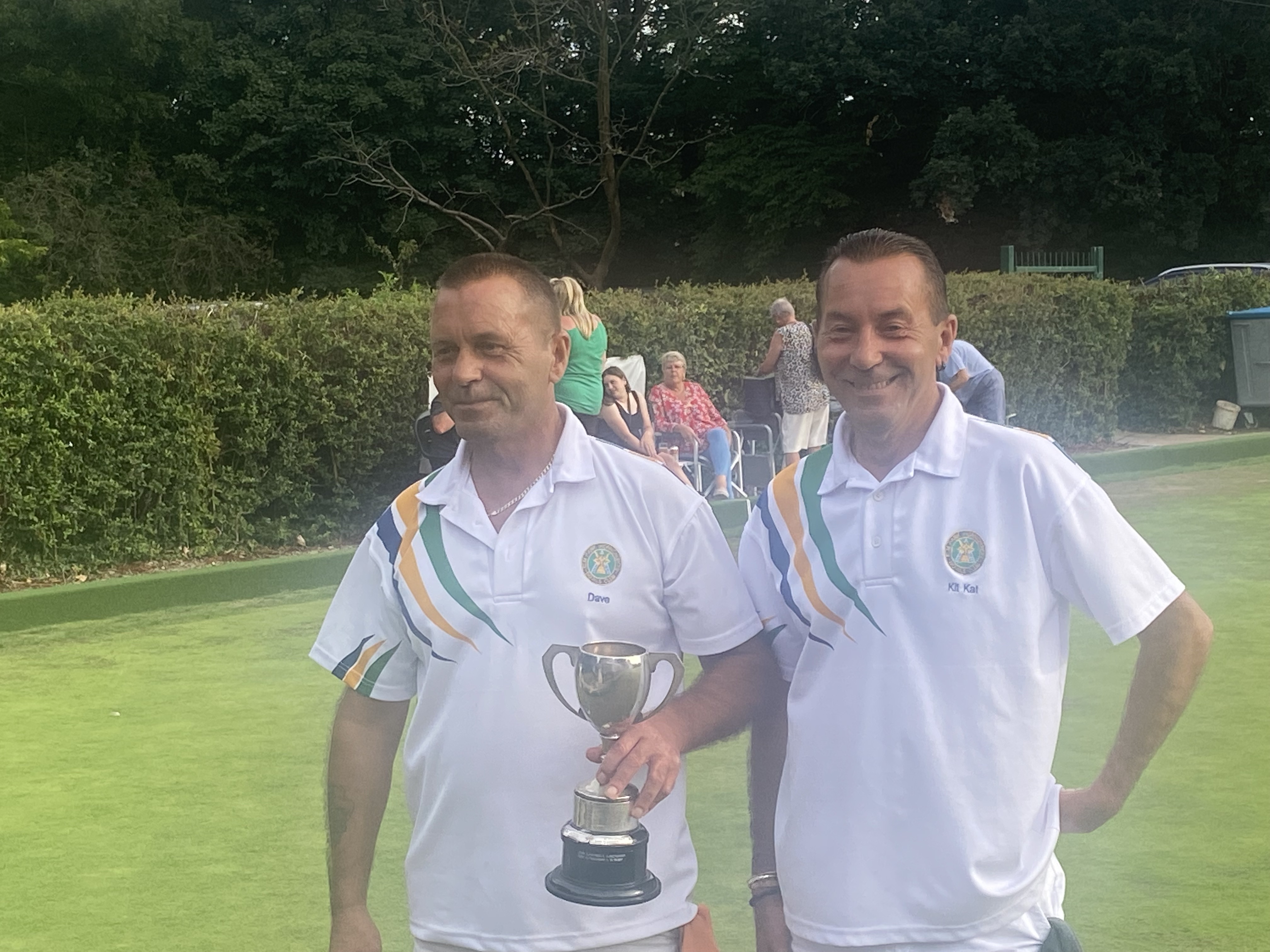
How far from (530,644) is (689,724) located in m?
0.26

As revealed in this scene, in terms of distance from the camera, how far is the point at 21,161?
37.5 m

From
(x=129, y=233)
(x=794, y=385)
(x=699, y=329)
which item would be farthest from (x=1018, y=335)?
(x=129, y=233)

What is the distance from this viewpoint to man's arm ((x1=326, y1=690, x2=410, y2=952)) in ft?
8.20

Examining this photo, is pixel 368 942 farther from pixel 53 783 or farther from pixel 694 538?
pixel 53 783

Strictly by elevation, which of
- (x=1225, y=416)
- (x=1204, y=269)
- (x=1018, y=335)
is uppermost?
(x=1204, y=269)

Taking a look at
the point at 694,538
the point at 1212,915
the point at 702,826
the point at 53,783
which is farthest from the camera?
the point at 53,783

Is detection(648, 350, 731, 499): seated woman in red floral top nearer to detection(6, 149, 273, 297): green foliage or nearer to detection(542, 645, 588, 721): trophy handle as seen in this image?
detection(542, 645, 588, 721): trophy handle

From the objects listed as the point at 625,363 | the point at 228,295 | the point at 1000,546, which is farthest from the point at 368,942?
the point at 228,295

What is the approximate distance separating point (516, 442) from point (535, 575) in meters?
0.24

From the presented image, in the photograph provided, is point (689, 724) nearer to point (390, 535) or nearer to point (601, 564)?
point (601, 564)

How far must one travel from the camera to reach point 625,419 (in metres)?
10.8

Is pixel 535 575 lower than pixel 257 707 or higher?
higher

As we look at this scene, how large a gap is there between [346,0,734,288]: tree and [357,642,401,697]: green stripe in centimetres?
3486

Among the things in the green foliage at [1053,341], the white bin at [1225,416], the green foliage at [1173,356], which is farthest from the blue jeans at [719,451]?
the white bin at [1225,416]
